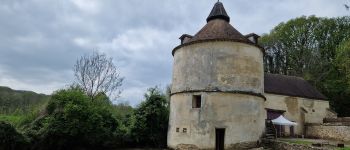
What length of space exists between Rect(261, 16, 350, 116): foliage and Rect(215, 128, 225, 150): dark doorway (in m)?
20.4

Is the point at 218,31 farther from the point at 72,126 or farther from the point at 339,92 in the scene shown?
the point at 339,92

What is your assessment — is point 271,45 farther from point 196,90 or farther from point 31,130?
point 31,130

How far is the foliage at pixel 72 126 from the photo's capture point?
21.5 metres

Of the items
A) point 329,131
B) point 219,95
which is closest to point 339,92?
point 329,131

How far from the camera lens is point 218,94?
66.3 feet

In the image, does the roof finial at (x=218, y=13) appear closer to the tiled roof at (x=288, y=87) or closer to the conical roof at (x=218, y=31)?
the conical roof at (x=218, y=31)

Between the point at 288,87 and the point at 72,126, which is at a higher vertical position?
the point at 288,87

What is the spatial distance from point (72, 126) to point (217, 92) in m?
9.59

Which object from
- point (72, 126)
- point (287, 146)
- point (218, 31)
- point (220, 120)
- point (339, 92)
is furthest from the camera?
point (339, 92)

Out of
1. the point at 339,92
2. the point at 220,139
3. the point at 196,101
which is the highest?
the point at 339,92

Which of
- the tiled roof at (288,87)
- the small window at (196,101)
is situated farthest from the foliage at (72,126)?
the tiled roof at (288,87)

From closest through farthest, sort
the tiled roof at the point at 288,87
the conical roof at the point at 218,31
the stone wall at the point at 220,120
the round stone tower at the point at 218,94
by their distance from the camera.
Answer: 1. the stone wall at the point at 220,120
2. the round stone tower at the point at 218,94
3. the conical roof at the point at 218,31
4. the tiled roof at the point at 288,87

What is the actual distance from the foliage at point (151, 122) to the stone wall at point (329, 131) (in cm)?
1155

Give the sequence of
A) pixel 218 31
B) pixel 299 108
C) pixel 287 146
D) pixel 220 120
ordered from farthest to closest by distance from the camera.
A: pixel 299 108 → pixel 218 31 → pixel 220 120 → pixel 287 146
